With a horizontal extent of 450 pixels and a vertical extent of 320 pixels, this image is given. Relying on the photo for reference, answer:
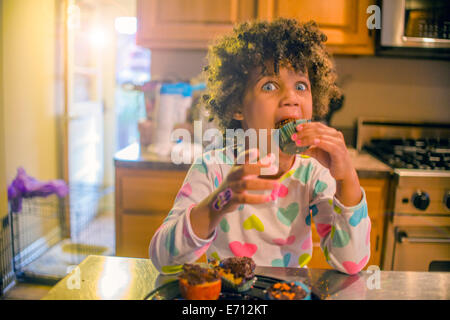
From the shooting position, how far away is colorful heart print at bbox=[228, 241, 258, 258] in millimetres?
664

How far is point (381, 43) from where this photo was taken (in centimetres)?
148

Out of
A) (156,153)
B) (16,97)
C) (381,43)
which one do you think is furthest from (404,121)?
(16,97)

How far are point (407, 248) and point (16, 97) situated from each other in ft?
5.59

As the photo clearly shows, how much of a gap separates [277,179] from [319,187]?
4.4 inches

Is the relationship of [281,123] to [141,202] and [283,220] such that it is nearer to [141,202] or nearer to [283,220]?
[283,220]

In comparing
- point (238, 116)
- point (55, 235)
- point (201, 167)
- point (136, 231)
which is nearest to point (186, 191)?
point (201, 167)

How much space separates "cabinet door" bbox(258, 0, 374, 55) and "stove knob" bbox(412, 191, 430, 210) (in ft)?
2.06

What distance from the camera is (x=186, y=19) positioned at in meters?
1.56

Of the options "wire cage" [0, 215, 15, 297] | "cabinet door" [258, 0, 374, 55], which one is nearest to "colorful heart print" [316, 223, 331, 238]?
"cabinet door" [258, 0, 374, 55]

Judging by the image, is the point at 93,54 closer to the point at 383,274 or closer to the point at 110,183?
the point at 110,183

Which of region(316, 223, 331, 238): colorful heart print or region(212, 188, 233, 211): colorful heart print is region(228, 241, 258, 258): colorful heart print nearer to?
region(316, 223, 331, 238): colorful heart print

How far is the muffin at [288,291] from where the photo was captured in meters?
0.46

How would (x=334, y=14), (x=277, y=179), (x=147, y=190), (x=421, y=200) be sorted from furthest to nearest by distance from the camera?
(x=334, y=14) < (x=147, y=190) < (x=421, y=200) < (x=277, y=179)

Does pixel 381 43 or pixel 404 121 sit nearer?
pixel 381 43
